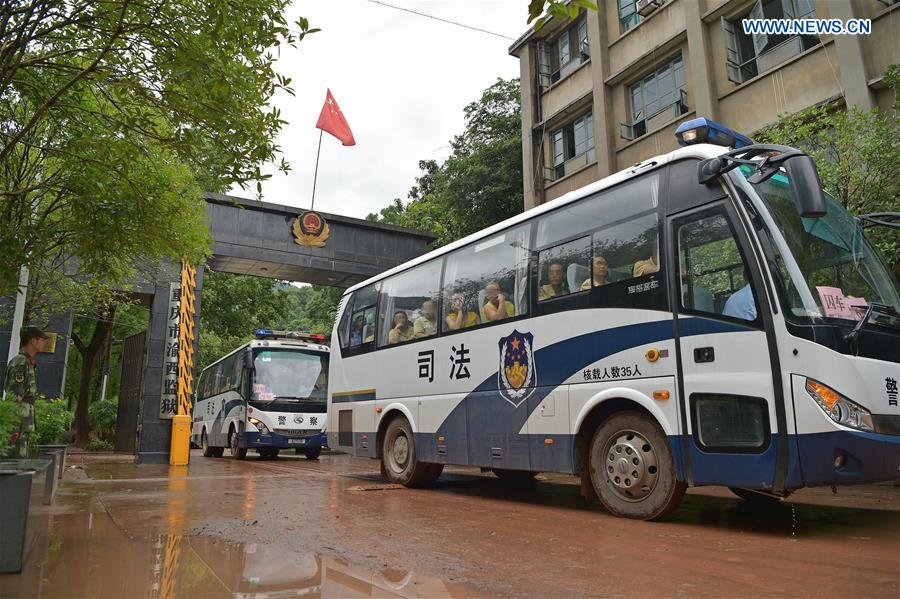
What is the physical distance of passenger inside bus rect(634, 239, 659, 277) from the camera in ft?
20.2

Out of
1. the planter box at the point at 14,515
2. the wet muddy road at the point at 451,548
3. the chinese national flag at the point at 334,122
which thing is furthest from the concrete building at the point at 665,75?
the planter box at the point at 14,515

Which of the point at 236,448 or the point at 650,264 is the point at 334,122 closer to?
the point at 236,448

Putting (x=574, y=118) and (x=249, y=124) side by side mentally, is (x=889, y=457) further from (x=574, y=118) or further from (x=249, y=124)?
(x=574, y=118)

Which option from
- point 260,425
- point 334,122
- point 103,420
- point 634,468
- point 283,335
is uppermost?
point 334,122

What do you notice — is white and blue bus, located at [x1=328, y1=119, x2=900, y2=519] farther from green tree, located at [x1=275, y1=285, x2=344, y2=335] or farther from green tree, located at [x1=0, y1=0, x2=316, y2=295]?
green tree, located at [x1=275, y1=285, x2=344, y2=335]

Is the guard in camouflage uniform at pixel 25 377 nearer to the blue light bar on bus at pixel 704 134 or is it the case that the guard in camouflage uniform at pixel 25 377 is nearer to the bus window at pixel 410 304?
the bus window at pixel 410 304

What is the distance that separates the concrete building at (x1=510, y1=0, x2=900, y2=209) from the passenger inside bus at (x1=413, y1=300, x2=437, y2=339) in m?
9.30

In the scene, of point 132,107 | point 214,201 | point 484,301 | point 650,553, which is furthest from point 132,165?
point 214,201

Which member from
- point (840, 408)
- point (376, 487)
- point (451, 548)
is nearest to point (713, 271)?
point (840, 408)

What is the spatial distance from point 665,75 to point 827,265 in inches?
566

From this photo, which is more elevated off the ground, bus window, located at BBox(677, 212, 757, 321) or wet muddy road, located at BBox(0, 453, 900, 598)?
bus window, located at BBox(677, 212, 757, 321)

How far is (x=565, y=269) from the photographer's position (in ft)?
23.6

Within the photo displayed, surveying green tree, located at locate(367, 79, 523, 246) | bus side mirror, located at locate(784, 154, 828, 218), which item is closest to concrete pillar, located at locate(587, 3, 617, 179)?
green tree, located at locate(367, 79, 523, 246)

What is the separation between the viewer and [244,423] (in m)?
17.8
